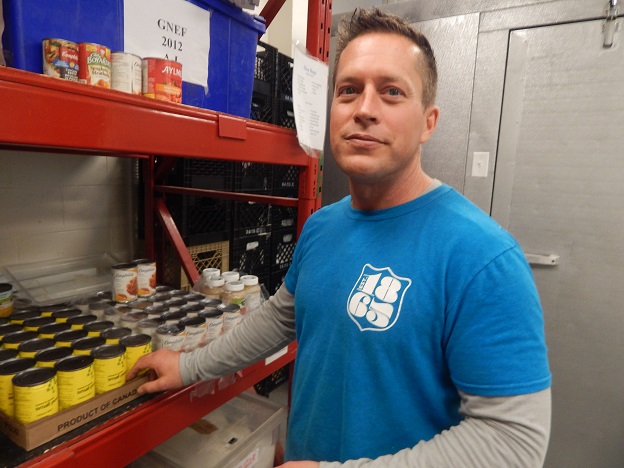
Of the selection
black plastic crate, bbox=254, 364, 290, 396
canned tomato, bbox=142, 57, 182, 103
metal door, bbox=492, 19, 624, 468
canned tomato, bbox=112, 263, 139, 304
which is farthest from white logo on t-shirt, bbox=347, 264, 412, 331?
black plastic crate, bbox=254, 364, 290, 396

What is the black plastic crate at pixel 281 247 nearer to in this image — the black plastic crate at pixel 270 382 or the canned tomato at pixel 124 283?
the black plastic crate at pixel 270 382

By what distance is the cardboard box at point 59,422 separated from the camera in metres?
0.74

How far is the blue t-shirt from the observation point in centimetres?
68

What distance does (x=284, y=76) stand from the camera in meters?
1.77

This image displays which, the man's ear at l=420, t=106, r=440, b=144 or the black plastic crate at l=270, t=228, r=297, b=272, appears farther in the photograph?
the black plastic crate at l=270, t=228, r=297, b=272

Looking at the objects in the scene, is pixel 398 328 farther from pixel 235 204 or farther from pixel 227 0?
pixel 235 204

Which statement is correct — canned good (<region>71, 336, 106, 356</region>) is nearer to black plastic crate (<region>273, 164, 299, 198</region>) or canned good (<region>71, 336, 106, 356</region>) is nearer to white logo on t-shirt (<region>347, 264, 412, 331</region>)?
white logo on t-shirt (<region>347, 264, 412, 331</region>)

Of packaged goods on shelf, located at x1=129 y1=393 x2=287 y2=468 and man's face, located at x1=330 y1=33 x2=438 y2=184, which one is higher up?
man's face, located at x1=330 y1=33 x2=438 y2=184

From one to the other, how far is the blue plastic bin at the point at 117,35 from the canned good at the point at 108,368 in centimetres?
59

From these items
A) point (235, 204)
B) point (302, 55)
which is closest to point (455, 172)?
point (235, 204)

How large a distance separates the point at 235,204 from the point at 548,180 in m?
1.54

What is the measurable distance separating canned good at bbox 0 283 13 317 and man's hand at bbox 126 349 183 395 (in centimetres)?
49

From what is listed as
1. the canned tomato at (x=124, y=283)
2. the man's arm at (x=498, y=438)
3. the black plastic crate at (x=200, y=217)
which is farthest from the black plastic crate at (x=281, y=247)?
the man's arm at (x=498, y=438)

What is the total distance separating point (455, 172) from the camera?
2227 millimetres
